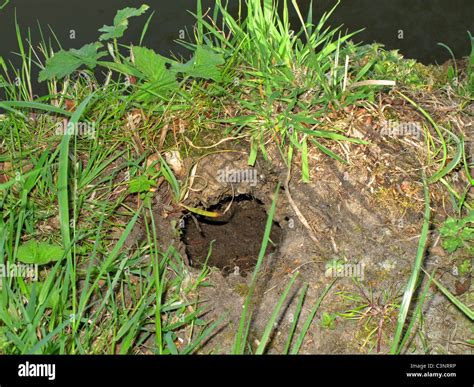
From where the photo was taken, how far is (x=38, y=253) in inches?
102

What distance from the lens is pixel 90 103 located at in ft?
10.1

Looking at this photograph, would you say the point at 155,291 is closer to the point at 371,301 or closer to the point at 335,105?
the point at 371,301

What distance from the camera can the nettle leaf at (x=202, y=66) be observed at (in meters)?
2.88

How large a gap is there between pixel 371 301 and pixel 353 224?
33 centimetres

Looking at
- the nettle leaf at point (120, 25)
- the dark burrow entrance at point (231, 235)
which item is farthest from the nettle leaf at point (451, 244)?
the nettle leaf at point (120, 25)

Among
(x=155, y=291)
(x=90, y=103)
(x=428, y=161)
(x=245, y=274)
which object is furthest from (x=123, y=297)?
(x=428, y=161)
